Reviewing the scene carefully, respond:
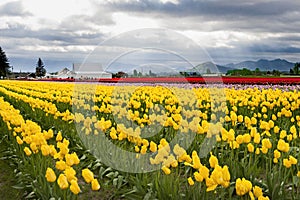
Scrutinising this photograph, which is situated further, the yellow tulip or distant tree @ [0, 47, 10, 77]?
distant tree @ [0, 47, 10, 77]

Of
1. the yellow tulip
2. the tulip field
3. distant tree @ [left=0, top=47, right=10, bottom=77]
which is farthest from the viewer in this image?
distant tree @ [left=0, top=47, right=10, bottom=77]

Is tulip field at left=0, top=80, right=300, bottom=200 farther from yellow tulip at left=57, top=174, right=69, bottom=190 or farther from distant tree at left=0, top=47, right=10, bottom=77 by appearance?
distant tree at left=0, top=47, right=10, bottom=77

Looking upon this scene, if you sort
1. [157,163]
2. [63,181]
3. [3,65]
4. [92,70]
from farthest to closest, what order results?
[3,65]
[92,70]
[157,163]
[63,181]

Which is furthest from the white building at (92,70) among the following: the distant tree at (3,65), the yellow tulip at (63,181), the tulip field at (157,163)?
the distant tree at (3,65)

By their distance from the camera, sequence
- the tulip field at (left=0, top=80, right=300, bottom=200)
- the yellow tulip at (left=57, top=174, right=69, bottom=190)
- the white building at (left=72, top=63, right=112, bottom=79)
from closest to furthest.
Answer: the yellow tulip at (left=57, top=174, right=69, bottom=190) → the tulip field at (left=0, top=80, right=300, bottom=200) → the white building at (left=72, top=63, right=112, bottom=79)

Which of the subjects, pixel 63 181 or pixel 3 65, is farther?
pixel 3 65

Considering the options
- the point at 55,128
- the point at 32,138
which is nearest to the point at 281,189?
the point at 32,138

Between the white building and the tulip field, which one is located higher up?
the white building

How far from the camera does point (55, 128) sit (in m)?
7.12

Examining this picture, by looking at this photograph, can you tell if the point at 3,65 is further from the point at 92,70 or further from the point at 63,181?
the point at 63,181

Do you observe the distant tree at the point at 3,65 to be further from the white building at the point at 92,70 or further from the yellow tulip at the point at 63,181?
the yellow tulip at the point at 63,181

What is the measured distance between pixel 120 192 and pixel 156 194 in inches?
27.4

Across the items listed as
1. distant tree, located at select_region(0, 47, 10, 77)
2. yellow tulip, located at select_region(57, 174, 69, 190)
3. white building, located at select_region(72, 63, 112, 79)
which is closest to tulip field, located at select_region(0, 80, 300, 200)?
yellow tulip, located at select_region(57, 174, 69, 190)

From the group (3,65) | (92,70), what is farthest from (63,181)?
(3,65)
